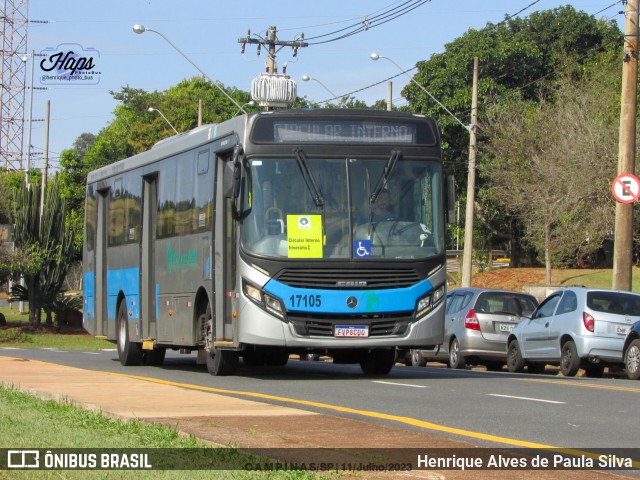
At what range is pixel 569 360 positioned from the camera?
20609mm

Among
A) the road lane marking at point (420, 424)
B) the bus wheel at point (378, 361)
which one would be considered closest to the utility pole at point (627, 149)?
the bus wheel at point (378, 361)

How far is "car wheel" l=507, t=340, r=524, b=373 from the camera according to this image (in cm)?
2281

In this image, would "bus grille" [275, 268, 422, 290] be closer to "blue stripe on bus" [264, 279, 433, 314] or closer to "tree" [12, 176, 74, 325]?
"blue stripe on bus" [264, 279, 433, 314]

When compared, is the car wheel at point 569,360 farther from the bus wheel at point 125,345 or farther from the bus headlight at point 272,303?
the bus wheel at point 125,345

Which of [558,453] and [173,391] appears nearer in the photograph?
[558,453]

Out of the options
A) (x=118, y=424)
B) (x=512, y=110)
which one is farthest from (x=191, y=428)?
(x=512, y=110)

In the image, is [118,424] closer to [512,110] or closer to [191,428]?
[191,428]

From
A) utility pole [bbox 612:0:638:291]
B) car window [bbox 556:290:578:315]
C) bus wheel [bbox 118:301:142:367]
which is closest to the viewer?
car window [bbox 556:290:578:315]

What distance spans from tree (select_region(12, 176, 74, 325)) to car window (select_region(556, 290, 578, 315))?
3139 centimetres

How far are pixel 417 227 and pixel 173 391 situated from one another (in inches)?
170

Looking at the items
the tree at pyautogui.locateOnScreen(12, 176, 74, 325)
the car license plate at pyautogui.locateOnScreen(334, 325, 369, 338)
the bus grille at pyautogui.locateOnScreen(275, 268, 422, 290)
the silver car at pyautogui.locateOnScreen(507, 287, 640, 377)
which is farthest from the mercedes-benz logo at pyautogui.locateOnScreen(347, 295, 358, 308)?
the tree at pyautogui.locateOnScreen(12, 176, 74, 325)

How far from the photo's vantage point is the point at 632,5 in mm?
24016

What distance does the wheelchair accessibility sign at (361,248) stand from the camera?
15.6m

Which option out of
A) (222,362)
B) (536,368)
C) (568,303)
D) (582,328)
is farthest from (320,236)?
(536,368)
